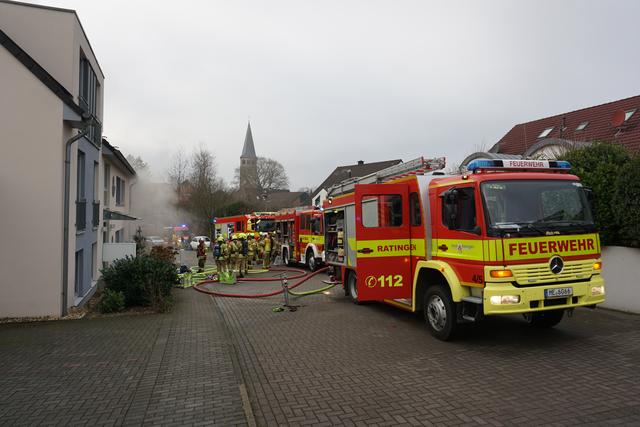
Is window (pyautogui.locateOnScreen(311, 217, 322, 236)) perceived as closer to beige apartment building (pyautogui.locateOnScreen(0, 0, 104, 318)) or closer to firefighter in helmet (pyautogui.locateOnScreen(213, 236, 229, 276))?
A: firefighter in helmet (pyautogui.locateOnScreen(213, 236, 229, 276))

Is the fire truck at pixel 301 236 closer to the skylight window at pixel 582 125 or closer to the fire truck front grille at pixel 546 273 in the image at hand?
the fire truck front grille at pixel 546 273

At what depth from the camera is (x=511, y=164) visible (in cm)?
635

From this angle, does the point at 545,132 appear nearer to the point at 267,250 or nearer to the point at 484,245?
the point at 267,250

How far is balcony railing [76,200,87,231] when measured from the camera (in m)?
9.65

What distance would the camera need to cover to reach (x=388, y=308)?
9461 mm

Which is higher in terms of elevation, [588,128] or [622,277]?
[588,128]

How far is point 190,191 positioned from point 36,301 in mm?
32601

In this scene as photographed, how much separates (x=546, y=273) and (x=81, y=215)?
31.4 feet

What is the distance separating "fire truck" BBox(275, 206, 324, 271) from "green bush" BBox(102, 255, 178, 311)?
7.71 meters

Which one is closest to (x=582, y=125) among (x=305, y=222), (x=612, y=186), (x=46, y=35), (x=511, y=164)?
(x=612, y=186)

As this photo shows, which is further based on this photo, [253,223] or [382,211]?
[253,223]

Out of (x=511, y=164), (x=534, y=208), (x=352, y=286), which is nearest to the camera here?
(x=534, y=208)

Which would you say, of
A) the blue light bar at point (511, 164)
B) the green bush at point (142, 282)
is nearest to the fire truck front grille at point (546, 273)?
the blue light bar at point (511, 164)

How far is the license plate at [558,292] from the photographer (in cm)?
564
